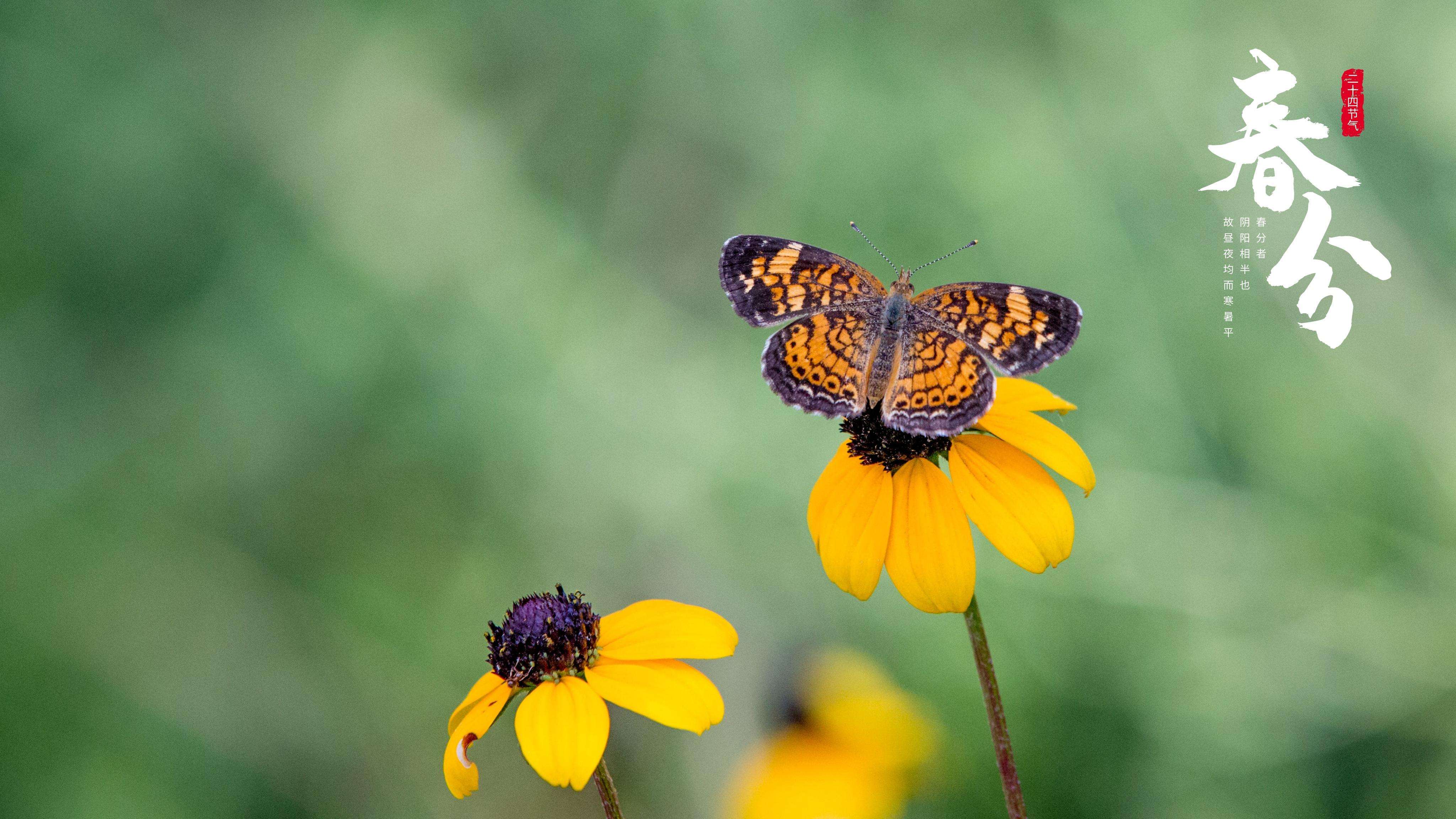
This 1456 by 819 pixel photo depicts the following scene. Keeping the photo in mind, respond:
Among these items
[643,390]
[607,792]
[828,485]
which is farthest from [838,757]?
[643,390]

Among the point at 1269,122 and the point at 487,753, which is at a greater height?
the point at 1269,122

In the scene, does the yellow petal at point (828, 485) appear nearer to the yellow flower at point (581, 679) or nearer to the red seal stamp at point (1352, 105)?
the yellow flower at point (581, 679)

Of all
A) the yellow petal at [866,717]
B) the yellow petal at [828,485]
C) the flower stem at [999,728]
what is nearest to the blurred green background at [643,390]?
the yellow petal at [866,717]

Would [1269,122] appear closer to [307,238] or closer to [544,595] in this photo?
[544,595]

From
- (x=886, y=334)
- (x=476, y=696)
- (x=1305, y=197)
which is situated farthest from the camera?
(x=1305, y=197)

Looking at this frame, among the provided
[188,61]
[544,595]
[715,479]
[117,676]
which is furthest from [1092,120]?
[117,676]

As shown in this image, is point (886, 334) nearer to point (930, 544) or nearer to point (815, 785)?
point (930, 544)
